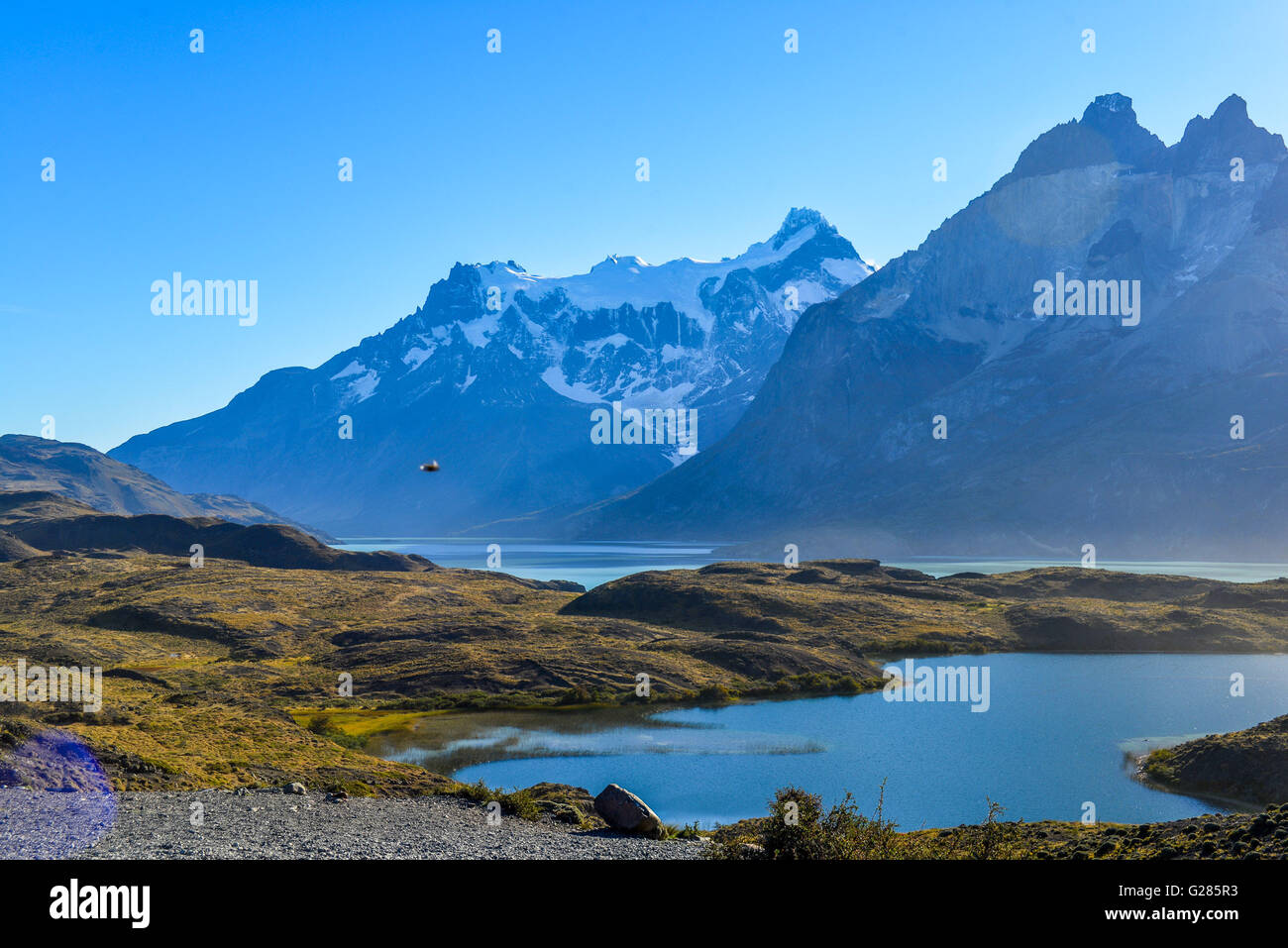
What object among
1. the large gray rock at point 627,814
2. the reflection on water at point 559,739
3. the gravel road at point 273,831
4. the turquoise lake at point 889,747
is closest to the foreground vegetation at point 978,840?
the large gray rock at point 627,814

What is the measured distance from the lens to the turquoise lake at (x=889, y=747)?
162 feet

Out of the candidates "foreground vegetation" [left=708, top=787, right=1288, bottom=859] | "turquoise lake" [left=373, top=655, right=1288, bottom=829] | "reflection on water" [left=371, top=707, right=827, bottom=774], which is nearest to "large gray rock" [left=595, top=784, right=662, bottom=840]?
"foreground vegetation" [left=708, top=787, right=1288, bottom=859]

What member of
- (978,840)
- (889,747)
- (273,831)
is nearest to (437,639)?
(889,747)

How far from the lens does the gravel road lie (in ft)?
81.5

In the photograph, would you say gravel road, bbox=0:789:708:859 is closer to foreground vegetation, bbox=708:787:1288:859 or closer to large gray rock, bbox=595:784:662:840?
large gray rock, bbox=595:784:662:840

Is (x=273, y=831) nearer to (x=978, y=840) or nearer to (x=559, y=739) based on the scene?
(x=978, y=840)

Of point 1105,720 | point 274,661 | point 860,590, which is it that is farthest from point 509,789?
point 860,590

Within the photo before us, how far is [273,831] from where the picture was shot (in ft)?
92.6

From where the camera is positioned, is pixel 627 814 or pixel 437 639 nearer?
pixel 627 814

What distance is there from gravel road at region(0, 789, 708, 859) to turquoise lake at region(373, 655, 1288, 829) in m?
14.5

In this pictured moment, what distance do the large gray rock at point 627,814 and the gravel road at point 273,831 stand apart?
1263 mm

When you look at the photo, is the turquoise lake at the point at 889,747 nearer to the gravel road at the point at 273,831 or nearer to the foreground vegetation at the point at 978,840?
the foreground vegetation at the point at 978,840

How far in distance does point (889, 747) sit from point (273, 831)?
4448cm
